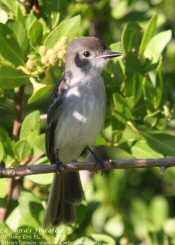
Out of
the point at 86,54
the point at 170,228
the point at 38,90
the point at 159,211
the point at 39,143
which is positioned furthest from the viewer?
the point at 86,54

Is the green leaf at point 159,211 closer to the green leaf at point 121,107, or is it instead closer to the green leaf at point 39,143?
the green leaf at point 121,107

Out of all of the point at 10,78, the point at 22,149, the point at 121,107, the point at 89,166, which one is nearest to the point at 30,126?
the point at 22,149

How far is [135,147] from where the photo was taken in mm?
4441

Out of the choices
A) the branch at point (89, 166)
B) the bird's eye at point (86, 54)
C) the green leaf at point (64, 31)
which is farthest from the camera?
the bird's eye at point (86, 54)

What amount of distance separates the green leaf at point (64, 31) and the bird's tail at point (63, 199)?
3.56ft

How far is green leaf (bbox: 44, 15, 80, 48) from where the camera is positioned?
4.29 meters

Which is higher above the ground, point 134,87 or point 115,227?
point 134,87

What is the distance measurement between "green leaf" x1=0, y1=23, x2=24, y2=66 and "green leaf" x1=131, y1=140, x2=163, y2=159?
926 millimetres

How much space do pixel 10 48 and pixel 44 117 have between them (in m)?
0.76

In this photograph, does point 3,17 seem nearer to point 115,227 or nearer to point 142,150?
point 142,150

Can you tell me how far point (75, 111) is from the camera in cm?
484

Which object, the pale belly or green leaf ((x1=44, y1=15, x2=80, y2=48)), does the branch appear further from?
green leaf ((x1=44, y1=15, x2=80, y2=48))

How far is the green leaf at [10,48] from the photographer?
4207mm

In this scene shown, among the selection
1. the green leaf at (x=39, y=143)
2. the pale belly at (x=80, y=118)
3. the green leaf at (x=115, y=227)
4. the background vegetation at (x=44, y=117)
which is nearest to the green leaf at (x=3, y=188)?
the background vegetation at (x=44, y=117)
